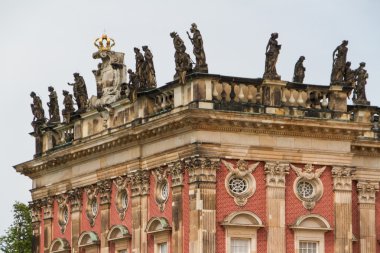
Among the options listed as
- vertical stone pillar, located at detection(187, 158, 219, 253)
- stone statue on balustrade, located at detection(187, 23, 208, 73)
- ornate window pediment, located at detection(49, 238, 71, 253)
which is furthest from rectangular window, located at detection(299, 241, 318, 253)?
ornate window pediment, located at detection(49, 238, 71, 253)

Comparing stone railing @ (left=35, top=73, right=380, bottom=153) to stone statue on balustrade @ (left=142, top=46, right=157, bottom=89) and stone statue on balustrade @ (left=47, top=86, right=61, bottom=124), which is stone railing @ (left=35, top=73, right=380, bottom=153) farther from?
stone statue on balustrade @ (left=47, top=86, right=61, bottom=124)

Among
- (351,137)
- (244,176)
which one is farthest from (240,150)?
(351,137)

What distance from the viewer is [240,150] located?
5553cm

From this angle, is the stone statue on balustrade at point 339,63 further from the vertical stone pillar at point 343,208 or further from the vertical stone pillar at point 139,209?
the vertical stone pillar at point 139,209

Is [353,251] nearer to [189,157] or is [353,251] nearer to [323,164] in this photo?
[323,164]

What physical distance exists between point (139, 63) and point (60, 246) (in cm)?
908

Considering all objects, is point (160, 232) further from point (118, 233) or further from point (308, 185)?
point (308, 185)

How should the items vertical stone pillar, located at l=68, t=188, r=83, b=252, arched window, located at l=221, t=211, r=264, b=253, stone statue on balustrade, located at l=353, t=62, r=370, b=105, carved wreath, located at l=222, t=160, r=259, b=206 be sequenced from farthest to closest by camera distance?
vertical stone pillar, located at l=68, t=188, r=83, b=252, stone statue on balustrade, located at l=353, t=62, r=370, b=105, carved wreath, located at l=222, t=160, r=259, b=206, arched window, located at l=221, t=211, r=264, b=253

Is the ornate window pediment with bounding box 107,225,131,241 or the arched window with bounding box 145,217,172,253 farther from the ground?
the ornate window pediment with bounding box 107,225,131,241

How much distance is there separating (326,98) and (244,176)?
4512 mm

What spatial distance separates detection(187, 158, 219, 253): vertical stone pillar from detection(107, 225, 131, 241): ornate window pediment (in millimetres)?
4912

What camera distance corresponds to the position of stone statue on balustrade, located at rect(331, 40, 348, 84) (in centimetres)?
5772

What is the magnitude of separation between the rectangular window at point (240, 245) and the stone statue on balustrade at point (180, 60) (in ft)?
18.9

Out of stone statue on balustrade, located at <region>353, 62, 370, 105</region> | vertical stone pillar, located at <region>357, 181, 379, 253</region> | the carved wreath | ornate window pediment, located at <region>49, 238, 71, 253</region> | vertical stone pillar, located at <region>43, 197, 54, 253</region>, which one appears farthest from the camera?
vertical stone pillar, located at <region>43, 197, 54, 253</region>
